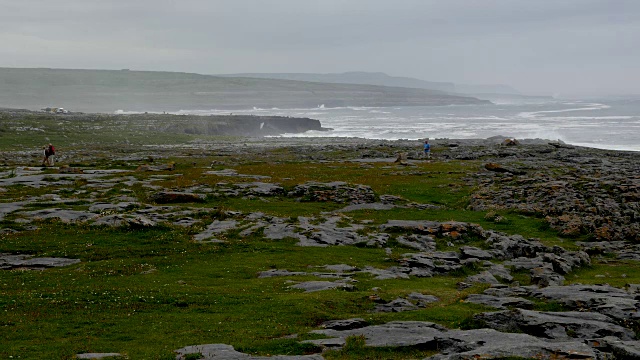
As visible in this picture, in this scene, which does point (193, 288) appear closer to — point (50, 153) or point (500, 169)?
point (500, 169)

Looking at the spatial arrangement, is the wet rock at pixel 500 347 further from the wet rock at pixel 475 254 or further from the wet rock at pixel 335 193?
the wet rock at pixel 335 193

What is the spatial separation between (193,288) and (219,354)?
8605 mm

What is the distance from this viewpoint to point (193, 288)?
82.9 feet

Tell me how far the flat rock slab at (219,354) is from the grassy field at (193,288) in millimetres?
372

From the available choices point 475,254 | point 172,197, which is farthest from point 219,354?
point 172,197

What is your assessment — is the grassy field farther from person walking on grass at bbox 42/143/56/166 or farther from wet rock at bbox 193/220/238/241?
person walking on grass at bbox 42/143/56/166

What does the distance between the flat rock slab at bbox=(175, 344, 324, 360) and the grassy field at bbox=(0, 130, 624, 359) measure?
14.6 inches

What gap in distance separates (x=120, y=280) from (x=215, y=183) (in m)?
29.0

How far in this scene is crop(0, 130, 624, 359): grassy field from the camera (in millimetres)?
18656

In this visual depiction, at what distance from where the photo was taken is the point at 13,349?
17.2 meters

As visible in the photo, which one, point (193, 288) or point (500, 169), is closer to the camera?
point (193, 288)

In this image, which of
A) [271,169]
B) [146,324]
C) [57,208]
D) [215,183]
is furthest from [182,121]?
[146,324]

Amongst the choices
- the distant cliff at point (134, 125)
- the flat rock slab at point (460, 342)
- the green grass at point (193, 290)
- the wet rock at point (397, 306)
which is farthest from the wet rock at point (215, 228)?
the distant cliff at point (134, 125)

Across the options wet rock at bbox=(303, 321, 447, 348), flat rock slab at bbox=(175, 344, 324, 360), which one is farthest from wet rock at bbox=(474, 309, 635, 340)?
flat rock slab at bbox=(175, 344, 324, 360)
